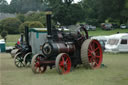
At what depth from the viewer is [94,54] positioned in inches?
416

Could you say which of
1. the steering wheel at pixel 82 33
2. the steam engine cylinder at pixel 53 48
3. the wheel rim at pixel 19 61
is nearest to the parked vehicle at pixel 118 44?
the wheel rim at pixel 19 61

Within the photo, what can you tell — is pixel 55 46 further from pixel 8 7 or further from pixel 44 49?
pixel 8 7

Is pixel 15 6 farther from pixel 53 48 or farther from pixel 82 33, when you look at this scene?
pixel 53 48

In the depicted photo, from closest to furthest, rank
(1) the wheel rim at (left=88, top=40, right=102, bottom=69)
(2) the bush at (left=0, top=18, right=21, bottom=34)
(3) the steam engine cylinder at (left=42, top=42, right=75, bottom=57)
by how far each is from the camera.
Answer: (3) the steam engine cylinder at (left=42, top=42, right=75, bottom=57)
(1) the wheel rim at (left=88, top=40, right=102, bottom=69)
(2) the bush at (left=0, top=18, right=21, bottom=34)

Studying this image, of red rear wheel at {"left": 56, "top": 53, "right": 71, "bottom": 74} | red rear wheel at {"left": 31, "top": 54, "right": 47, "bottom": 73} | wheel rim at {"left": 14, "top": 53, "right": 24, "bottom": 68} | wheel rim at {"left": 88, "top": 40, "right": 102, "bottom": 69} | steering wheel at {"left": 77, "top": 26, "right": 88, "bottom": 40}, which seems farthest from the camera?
wheel rim at {"left": 14, "top": 53, "right": 24, "bottom": 68}

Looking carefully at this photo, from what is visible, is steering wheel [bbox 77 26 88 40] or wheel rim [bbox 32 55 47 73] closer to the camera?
wheel rim [bbox 32 55 47 73]

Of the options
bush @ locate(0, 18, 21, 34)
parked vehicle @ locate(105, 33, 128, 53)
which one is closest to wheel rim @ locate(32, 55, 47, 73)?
parked vehicle @ locate(105, 33, 128, 53)

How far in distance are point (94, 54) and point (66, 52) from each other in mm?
1440

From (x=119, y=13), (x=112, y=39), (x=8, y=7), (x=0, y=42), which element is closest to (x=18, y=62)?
(x=119, y=13)

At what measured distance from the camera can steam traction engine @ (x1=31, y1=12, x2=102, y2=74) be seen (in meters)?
9.14

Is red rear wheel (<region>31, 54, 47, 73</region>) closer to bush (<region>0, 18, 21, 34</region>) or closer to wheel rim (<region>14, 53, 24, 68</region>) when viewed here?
wheel rim (<region>14, 53, 24, 68</region>)

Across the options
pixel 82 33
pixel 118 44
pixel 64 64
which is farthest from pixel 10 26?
pixel 64 64

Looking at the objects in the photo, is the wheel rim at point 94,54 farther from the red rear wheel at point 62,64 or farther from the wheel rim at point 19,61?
the wheel rim at point 19,61

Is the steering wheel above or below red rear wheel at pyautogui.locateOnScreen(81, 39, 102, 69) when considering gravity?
above
